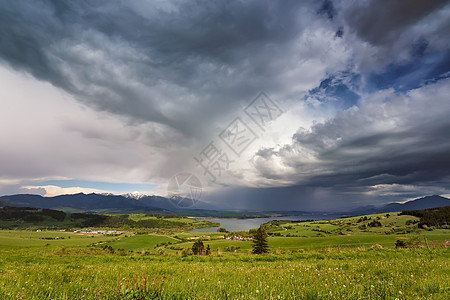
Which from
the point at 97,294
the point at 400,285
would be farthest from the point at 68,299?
the point at 400,285

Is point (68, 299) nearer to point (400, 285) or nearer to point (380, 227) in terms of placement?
point (400, 285)

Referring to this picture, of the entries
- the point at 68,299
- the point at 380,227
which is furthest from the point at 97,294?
the point at 380,227

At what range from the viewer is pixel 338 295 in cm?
409

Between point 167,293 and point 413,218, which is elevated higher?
point 167,293

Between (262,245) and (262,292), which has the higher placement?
(262,292)

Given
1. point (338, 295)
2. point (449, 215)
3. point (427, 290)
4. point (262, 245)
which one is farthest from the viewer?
point (449, 215)

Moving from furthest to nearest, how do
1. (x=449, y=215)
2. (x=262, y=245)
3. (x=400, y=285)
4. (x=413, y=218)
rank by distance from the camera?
1. (x=413, y=218)
2. (x=449, y=215)
3. (x=262, y=245)
4. (x=400, y=285)

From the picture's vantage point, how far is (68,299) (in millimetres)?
3801

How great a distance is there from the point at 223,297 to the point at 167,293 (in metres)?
1.07

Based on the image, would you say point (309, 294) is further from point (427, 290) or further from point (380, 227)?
point (380, 227)

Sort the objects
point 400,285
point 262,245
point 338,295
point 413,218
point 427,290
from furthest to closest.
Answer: point 413,218, point 262,245, point 400,285, point 427,290, point 338,295

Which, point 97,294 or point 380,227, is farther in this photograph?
point 380,227

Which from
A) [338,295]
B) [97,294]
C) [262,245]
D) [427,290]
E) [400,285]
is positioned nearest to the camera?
[97,294]

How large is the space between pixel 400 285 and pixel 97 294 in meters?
6.71
